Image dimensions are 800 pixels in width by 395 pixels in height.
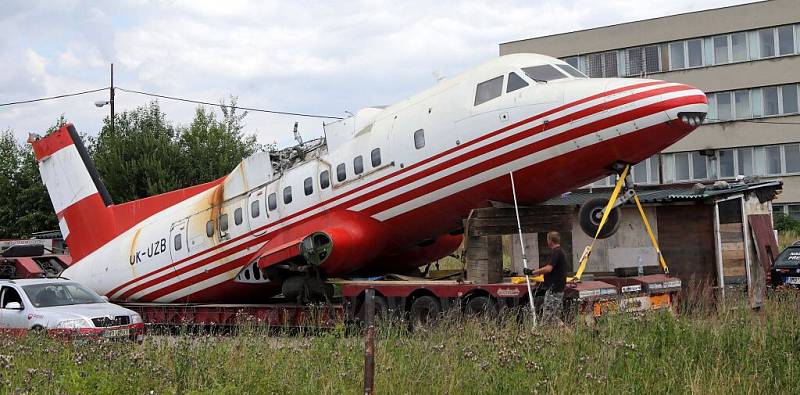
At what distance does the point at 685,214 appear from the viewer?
20.0 m

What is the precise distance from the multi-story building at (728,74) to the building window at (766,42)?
5cm

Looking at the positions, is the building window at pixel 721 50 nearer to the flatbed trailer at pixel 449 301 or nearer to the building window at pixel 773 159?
the building window at pixel 773 159

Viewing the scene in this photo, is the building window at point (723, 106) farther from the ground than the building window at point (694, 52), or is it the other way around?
the building window at point (694, 52)

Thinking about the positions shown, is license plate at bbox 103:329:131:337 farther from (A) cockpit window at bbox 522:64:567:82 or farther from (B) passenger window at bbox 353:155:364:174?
(A) cockpit window at bbox 522:64:567:82

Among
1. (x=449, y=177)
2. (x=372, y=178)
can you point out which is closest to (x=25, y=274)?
(x=372, y=178)

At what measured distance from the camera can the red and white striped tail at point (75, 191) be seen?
72.5 ft

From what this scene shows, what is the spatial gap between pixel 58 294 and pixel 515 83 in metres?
9.97

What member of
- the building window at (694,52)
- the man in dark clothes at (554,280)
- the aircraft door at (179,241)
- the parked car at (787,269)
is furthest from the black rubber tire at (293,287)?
the building window at (694,52)

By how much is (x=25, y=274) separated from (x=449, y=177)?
49.3 feet

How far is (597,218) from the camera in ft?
46.1

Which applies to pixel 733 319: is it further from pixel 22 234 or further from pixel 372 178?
pixel 22 234

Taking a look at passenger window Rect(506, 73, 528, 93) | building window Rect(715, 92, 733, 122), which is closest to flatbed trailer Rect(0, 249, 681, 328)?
passenger window Rect(506, 73, 528, 93)

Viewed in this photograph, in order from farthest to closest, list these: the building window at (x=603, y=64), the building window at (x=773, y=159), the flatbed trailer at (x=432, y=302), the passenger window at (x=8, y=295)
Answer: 1. the building window at (x=603, y=64)
2. the building window at (x=773, y=159)
3. the passenger window at (x=8, y=295)
4. the flatbed trailer at (x=432, y=302)

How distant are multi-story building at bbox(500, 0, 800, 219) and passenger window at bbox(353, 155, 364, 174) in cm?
3204
